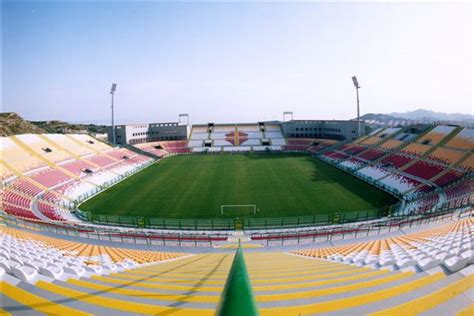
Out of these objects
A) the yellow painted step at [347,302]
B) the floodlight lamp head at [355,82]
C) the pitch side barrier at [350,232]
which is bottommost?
the pitch side barrier at [350,232]

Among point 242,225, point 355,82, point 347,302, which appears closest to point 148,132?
point 355,82

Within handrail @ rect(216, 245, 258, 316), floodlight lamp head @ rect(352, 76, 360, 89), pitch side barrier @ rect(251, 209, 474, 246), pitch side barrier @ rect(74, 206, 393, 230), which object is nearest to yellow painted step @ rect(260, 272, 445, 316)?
handrail @ rect(216, 245, 258, 316)

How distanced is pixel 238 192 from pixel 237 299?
32.2 metres

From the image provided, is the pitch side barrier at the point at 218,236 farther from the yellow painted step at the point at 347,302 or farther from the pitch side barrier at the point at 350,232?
the yellow painted step at the point at 347,302

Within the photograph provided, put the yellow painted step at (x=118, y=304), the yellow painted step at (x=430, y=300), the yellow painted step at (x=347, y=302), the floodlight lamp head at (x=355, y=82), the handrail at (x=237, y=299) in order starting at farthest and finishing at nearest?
the floodlight lamp head at (x=355, y=82) → the yellow painted step at (x=118, y=304) → the yellow painted step at (x=347, y=302) → the yellow painted step at (x=430, y=300) → the handrail at (x=237, y=299)

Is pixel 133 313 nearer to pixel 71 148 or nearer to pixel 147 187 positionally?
pixel 147 187

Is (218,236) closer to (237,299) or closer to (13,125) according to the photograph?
(237,299)

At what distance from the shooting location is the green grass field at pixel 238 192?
27969mm

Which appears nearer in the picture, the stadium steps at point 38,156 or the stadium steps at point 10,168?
the stadium steps at point 10,168

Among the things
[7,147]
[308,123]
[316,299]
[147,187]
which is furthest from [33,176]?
[308,123]

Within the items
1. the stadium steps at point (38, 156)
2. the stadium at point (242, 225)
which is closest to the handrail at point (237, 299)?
the stadium at point (242, 225)

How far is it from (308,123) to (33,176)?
209 feet

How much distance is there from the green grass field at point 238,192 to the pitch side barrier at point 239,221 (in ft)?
4.95

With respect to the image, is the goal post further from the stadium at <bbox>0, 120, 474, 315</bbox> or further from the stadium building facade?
the stadium building facade
